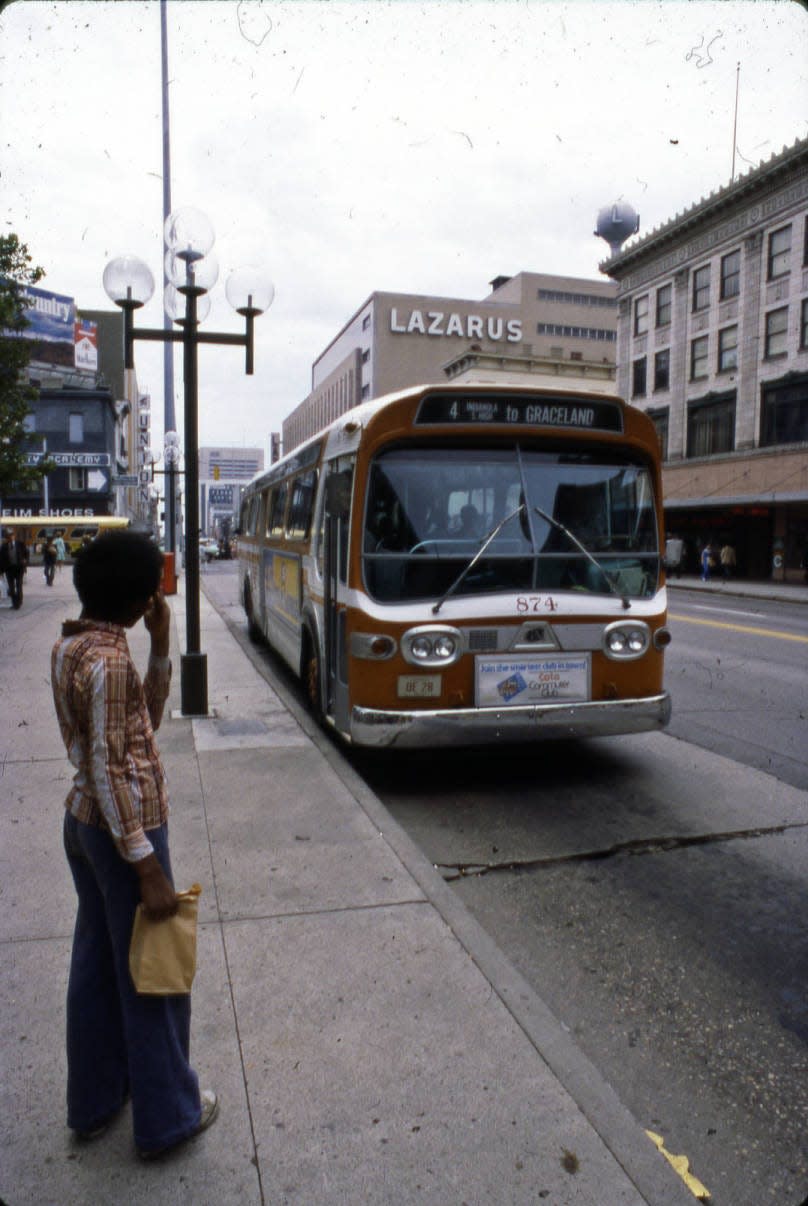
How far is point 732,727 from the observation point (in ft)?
28.1

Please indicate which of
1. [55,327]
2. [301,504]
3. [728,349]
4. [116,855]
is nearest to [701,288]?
[728,349]

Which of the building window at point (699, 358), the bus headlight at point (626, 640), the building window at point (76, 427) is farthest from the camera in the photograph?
the building window at point (76, 427)

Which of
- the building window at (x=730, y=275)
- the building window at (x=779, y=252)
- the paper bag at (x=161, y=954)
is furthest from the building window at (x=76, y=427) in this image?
the paper bag at (x=161, y=954)

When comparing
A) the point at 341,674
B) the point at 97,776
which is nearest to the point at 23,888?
the point at 97,776

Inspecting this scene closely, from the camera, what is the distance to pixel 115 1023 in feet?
8.78

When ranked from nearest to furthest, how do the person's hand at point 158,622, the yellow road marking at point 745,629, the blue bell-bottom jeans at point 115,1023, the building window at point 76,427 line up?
the blue bell-bottom jeans at point 115,1023, the person's hand at point 158,622, the yellow road marking at point 745,629, the building window at point 76,427

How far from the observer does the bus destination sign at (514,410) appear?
644cm

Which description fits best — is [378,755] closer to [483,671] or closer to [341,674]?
[341,674]

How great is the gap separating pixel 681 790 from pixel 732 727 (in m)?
2.31

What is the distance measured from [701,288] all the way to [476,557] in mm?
42156

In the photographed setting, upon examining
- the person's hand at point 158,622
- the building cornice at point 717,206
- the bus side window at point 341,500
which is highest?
the building cornice at point 717,206

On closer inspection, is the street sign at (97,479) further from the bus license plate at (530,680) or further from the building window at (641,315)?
the bus license plate at (530,680)

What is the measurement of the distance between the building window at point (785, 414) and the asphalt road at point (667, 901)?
104ft

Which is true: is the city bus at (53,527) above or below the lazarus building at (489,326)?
below
